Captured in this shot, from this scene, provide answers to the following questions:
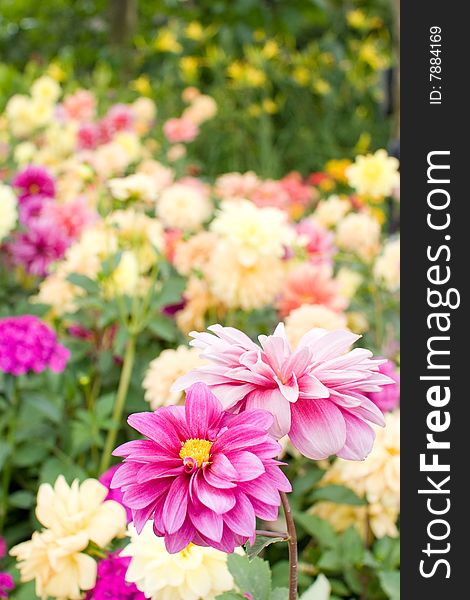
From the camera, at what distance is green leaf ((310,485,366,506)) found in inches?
43.1

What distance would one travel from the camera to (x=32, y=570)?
2.68 ft

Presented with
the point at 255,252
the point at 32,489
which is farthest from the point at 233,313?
the point at 32,489

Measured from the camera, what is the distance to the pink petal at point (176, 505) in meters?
0.49

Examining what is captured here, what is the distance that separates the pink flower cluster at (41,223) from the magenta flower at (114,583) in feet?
2.78

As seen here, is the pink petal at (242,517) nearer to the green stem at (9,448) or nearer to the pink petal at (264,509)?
the pink petal at (264,509)

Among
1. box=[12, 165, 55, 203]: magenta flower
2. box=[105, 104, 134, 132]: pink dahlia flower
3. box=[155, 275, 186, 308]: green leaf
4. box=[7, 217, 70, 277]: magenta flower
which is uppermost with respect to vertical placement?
box=[105, 104, 134, 132]: pink dahlia flower

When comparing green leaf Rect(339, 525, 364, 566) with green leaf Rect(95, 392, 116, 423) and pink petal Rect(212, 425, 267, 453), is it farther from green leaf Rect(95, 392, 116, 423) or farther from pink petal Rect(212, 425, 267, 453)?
pink petal Rect(212, 425, 267, 453)

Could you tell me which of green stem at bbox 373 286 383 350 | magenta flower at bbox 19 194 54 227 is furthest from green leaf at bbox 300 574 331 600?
magenta flower at bbox 19 194 54 227

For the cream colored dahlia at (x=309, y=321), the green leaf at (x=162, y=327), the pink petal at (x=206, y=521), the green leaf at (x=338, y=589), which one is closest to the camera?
the pink petal at (x=206, y=521)

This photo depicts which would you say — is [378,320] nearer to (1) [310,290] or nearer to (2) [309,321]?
(1) [310,290]

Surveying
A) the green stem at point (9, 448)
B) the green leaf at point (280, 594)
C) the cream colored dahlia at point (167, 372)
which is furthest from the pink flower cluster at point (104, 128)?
the green leaf at point (280, 594)

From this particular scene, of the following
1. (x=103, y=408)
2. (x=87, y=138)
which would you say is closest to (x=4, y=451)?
(x=103, y=408)

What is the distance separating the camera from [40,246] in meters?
1.55

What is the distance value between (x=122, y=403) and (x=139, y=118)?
1.72 metres
